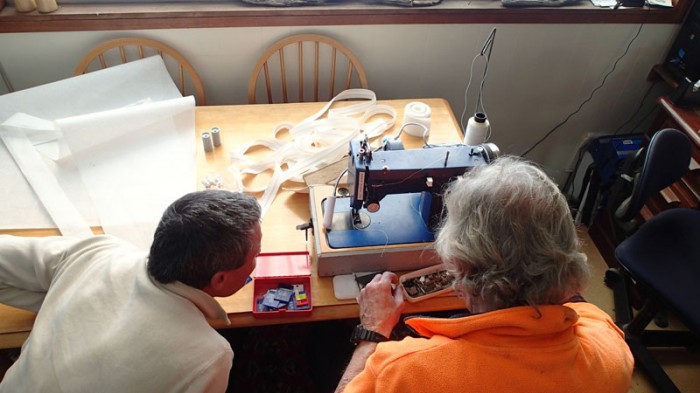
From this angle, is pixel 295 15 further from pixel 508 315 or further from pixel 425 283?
pixel 508 315

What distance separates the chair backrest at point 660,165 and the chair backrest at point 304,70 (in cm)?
122

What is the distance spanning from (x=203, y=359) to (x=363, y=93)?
1372 mm

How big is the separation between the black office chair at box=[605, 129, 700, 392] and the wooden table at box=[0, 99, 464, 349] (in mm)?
727

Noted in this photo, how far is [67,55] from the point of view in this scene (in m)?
2.05

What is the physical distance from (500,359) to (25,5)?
2257 millimetres

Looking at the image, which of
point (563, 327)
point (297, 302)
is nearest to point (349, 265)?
point (297, 302)

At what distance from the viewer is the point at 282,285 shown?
51.2 inches

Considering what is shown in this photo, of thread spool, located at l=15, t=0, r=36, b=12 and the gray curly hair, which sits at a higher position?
thread spool, located at l=15, t=0, r=36, b=12

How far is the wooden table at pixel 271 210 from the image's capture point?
1228 millimetres

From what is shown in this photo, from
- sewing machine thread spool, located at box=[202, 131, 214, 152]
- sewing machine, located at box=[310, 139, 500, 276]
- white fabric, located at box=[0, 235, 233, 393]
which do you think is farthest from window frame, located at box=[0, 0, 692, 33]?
white fabric, located at box=[0, 235, 233, 393]

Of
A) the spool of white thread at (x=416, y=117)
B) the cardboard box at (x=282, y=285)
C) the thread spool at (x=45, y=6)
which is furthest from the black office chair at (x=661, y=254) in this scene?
the thread spool at (x=45, y=6)

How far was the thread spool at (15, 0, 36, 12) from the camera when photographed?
74.2 inches

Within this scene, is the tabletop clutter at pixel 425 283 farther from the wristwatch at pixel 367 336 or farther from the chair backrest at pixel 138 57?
the chair backrest at pixel 138 57

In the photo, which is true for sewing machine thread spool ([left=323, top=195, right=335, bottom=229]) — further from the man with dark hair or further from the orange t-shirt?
the orange t-shirt
